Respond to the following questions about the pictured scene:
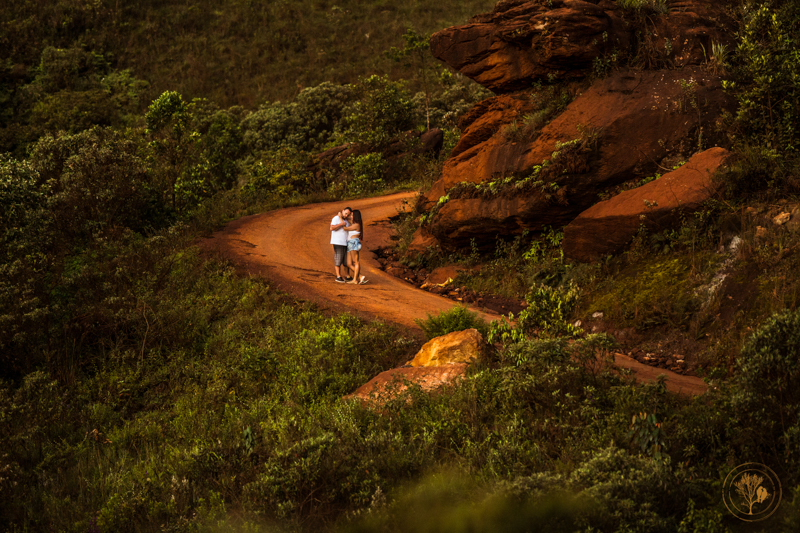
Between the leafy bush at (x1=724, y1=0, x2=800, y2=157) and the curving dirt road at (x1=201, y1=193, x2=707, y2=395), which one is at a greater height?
the leafy bush at (x1=724, y1=0, x2=800, y2=157)

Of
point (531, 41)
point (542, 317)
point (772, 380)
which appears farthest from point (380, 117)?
point (772, 380)

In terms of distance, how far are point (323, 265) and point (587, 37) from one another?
26.5 ft

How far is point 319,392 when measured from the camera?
322 inches

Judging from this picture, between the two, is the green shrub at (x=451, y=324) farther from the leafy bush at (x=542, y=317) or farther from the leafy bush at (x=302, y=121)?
the leafy bush at (x=302, y=121)

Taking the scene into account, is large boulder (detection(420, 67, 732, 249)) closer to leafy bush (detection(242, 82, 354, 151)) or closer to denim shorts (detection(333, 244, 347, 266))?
denim shorts (detection(333, 244, 347, 266))

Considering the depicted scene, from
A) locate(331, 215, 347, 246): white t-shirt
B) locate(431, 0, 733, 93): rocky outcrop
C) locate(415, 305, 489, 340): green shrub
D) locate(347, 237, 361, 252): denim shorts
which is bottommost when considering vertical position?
locate(415, 305, 489, 340): green shrub

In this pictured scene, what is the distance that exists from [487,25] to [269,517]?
42.0ft

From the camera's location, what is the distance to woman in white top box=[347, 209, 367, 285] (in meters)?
13.0

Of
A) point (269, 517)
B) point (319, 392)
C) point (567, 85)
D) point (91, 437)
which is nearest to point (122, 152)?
point (91, 437)

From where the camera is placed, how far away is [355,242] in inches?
515

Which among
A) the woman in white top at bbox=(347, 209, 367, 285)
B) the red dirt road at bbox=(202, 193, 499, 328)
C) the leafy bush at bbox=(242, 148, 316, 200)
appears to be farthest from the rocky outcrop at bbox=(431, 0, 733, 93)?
the leafy bush at bbox=(242, 148, 316, 200)

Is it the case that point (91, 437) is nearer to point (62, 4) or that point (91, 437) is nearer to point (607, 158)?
point (607, 158)

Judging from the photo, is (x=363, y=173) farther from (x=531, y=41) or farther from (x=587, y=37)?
(x=587, y=37)

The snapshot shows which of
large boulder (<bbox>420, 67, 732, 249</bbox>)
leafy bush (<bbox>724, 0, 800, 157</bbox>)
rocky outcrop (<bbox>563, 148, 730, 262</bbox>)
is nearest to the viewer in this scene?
leafy bush (<bbox>724, 0, 800, 157</bbox>)
